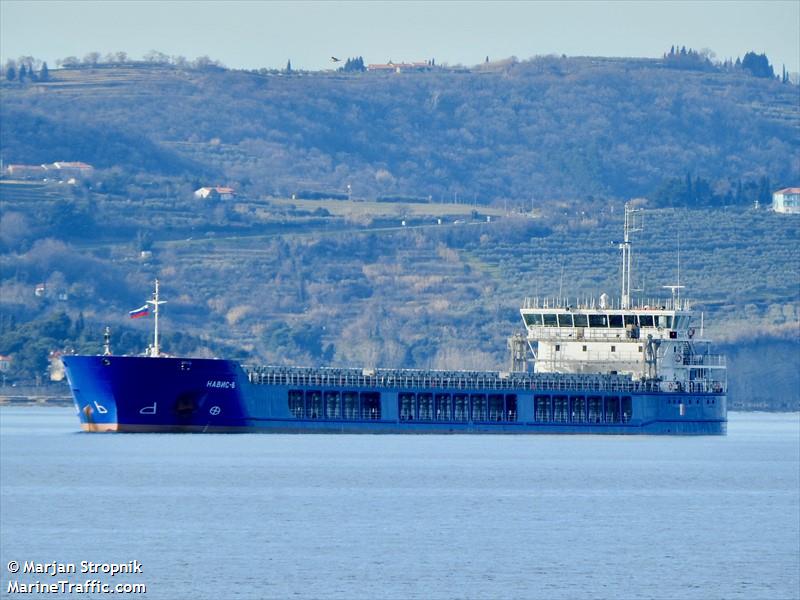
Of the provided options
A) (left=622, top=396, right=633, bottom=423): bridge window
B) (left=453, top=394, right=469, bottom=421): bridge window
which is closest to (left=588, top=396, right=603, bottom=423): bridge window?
(left=622, top=396, right=633, bottom=423): bridge window

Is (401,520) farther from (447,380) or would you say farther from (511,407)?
(511,407)

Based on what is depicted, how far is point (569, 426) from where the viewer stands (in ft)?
370

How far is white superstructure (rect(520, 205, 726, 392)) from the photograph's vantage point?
113m

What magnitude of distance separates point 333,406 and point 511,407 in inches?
371

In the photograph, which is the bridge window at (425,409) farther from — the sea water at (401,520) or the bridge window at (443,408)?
the sea water at (401,520)

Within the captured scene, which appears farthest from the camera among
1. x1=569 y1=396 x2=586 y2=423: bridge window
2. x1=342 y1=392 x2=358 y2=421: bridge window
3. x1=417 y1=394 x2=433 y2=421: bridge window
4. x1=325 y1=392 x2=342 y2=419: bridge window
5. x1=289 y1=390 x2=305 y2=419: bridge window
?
x1=569 y1=396 x2=586 y2=423: bridge window

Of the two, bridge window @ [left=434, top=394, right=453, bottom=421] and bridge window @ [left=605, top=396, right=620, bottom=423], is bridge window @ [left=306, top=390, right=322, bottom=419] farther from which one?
bridge window @ [left=605, top=396, right=620, bottom=423]

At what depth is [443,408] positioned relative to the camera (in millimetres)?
110250

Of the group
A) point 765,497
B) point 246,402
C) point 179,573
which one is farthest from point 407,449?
point 179,573

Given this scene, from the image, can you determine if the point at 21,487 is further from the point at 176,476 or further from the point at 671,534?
the point at 671,534

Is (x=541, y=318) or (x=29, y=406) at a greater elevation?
(x=541, y=318)

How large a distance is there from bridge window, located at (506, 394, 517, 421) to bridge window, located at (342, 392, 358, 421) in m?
7.96

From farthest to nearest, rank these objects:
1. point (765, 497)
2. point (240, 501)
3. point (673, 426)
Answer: point (673, 426), point (765, 497), point (240, 501)

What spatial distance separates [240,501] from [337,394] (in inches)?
1482
